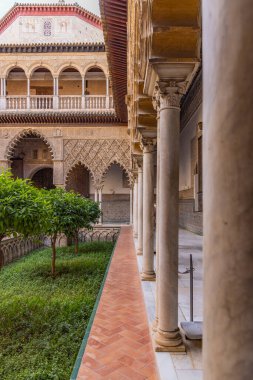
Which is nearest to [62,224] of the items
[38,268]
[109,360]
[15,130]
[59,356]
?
[38,268]

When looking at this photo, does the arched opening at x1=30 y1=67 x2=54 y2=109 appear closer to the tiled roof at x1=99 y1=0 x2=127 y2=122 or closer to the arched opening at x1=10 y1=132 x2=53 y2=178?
the arched opening at x1=10 y1=132 x2=53 y2=178

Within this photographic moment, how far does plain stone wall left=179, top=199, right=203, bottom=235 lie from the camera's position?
10.5m

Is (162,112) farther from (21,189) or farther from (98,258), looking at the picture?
(98,258)

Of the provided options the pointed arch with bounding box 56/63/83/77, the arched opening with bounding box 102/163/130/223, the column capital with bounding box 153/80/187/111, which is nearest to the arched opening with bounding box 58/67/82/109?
the pointed arch with bounding box 56/63/83/77

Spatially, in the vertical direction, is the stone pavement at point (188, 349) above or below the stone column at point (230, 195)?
below

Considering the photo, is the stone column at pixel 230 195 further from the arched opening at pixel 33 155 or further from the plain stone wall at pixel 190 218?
the arched opening at pixel 33 155

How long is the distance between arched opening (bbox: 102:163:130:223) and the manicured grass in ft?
31.6

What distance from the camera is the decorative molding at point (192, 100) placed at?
929 centimetres

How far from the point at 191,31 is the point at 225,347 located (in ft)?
8.31

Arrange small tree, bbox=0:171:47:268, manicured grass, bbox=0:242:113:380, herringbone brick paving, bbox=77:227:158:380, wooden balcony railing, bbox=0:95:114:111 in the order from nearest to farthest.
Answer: herringbone brick paving, bbox=77:227:158:380 < manicured grass, bbox=0:242:113:380 < small tree, bbox=0:171:47:268 < wooden balcony railing, bbox=0:95:114:111

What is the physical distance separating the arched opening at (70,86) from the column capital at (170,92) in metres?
14.6

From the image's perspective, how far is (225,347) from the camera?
3.65 feet

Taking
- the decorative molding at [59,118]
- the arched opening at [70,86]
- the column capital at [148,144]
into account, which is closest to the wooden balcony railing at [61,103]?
the arched opening at [70,86]

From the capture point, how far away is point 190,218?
40.0 ft
